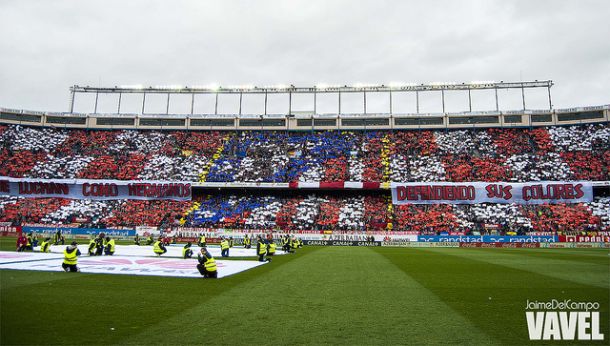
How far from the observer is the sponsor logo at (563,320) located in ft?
21.8

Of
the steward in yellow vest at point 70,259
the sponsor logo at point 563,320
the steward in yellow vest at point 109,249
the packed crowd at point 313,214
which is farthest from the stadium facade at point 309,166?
the sponsor logo at point 563,320

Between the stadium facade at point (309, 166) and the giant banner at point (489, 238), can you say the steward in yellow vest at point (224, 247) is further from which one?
the giant banner at point (489, 238)

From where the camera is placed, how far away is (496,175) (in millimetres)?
47719

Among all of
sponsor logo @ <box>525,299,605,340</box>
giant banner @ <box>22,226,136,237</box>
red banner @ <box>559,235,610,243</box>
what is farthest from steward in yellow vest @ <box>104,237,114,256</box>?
red banner @ <box>559,235,610,243</box>

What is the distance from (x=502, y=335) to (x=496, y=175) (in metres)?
46.5

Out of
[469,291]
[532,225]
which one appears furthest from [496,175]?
[469,291]

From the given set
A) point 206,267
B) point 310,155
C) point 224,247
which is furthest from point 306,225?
point 206,267

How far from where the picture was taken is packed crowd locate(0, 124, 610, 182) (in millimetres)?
49031

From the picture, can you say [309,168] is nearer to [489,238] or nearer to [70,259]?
[489,238]

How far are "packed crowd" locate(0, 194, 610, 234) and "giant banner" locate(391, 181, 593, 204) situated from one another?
888 mm

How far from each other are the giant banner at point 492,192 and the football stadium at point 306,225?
0.18 meters

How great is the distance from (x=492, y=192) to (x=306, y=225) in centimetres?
2368

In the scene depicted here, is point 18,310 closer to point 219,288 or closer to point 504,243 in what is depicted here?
point 219,288

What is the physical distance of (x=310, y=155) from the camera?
5509 centimetres
